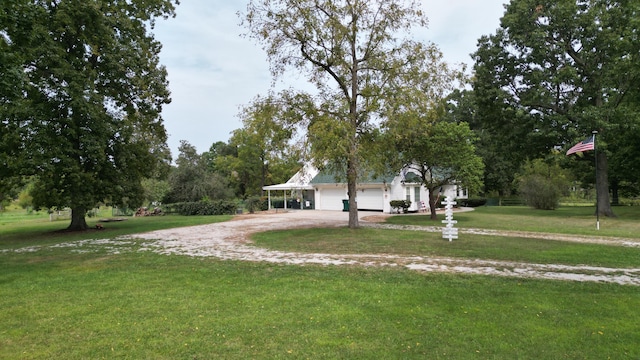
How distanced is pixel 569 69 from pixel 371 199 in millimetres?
15623

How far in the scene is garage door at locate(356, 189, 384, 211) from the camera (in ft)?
95.8

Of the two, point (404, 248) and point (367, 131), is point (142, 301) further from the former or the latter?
point (367, 131)

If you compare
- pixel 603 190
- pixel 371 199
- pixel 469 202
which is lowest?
pixel 469 202

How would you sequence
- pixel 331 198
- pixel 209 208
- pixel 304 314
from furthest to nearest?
pixel 331 198, pixel 209 208, pixel 304 314

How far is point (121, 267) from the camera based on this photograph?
889 cm

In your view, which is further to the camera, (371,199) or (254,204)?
(254,204)

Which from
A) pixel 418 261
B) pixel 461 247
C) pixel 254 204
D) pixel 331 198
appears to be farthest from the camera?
pixel 254 204

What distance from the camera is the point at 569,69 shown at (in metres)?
20.1

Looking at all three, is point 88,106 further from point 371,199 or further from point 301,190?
point 301,190

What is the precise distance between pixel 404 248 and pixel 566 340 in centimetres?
682

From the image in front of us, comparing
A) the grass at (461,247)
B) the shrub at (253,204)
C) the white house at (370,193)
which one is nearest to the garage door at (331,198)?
the white house at (370,193)

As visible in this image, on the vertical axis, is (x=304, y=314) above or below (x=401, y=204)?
below

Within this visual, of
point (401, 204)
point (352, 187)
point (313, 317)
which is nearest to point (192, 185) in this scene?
point (401, 204)

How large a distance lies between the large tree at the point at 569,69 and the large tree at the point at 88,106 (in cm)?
2045
